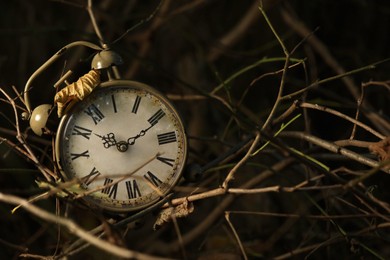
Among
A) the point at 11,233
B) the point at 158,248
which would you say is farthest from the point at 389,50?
the point at 11,233

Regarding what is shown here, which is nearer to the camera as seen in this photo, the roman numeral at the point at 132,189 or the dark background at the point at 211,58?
the roman numeral at the point at 132,189

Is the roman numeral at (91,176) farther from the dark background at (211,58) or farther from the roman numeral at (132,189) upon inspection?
the dark background at (211,58)

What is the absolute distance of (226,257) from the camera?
4.91 feet

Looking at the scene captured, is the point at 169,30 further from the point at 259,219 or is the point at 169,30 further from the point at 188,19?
the point at 259,219

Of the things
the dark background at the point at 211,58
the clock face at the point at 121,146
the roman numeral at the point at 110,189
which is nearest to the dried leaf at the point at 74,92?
the clock face at the point at 121,146

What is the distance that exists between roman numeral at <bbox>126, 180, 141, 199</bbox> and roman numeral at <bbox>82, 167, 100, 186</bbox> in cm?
5

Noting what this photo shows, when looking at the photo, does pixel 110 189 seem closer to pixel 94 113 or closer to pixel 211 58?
pixel 94 113

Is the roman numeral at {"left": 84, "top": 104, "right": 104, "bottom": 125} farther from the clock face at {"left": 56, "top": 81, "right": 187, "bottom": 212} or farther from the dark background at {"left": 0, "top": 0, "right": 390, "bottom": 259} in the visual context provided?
the dark background at {"left": 0, "top": 0, "right": 390, "bottom": 259}

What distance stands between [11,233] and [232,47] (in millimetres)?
824

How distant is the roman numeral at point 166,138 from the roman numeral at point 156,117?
22 mm

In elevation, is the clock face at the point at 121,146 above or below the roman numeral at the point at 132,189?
above

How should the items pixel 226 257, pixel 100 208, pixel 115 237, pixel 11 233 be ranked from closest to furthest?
pixel 115 237 → pixel 100 208 → pixel 226 257 → pixel 11 233

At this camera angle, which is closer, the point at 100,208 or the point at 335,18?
the point at 100,208

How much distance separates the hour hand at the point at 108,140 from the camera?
1.08 metres
